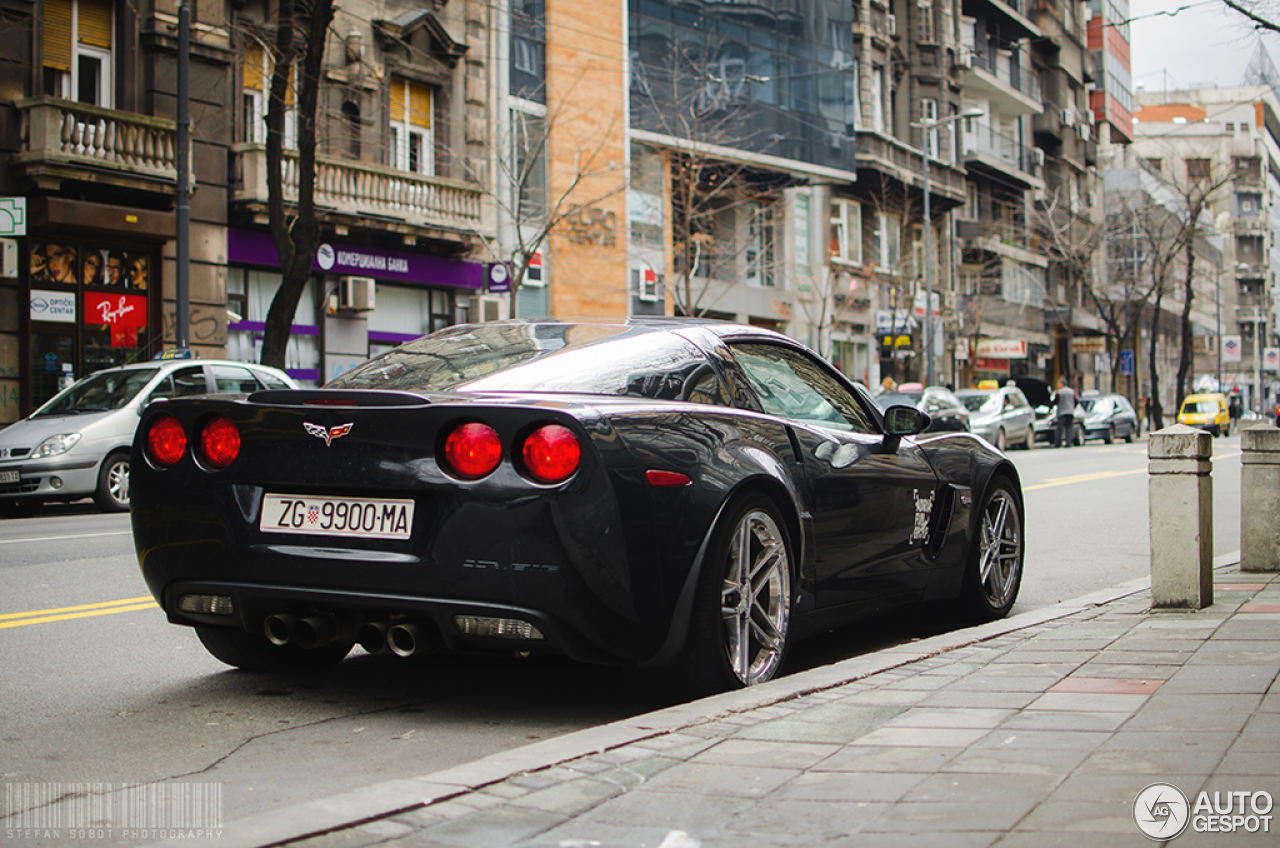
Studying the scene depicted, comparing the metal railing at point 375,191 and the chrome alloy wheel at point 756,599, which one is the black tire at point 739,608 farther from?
the metal railing at point 375,191

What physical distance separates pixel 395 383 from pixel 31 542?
7248 millimetres

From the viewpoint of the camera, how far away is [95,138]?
21.8 metres

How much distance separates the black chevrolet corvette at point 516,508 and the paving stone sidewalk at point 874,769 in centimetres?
37

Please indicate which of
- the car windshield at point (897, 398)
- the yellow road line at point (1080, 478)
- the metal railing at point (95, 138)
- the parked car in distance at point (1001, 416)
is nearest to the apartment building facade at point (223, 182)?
the metal railing at point (95, 138)

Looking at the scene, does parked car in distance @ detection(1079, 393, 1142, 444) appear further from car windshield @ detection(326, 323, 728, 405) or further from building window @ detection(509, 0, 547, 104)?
car windshield @ detection(326, 323, 728, 405)

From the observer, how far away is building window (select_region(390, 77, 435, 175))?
28.6 meters

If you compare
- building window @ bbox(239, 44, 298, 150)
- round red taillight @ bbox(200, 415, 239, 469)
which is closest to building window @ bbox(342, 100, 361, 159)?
building window @ bbox(239, 44, 298, 150)

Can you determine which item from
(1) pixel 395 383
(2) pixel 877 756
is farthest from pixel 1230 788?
(1) pixel 395 383

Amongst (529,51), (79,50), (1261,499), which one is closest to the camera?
(1261,499)

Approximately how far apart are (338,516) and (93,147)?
1929 centimetres

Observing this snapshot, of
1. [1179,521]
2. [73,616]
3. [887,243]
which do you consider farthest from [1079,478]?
[887,243]

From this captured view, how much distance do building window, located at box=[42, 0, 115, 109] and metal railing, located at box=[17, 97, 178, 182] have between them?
1029mm

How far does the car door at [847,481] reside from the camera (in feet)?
17.8

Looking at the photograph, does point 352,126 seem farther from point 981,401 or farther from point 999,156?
point 999,156
